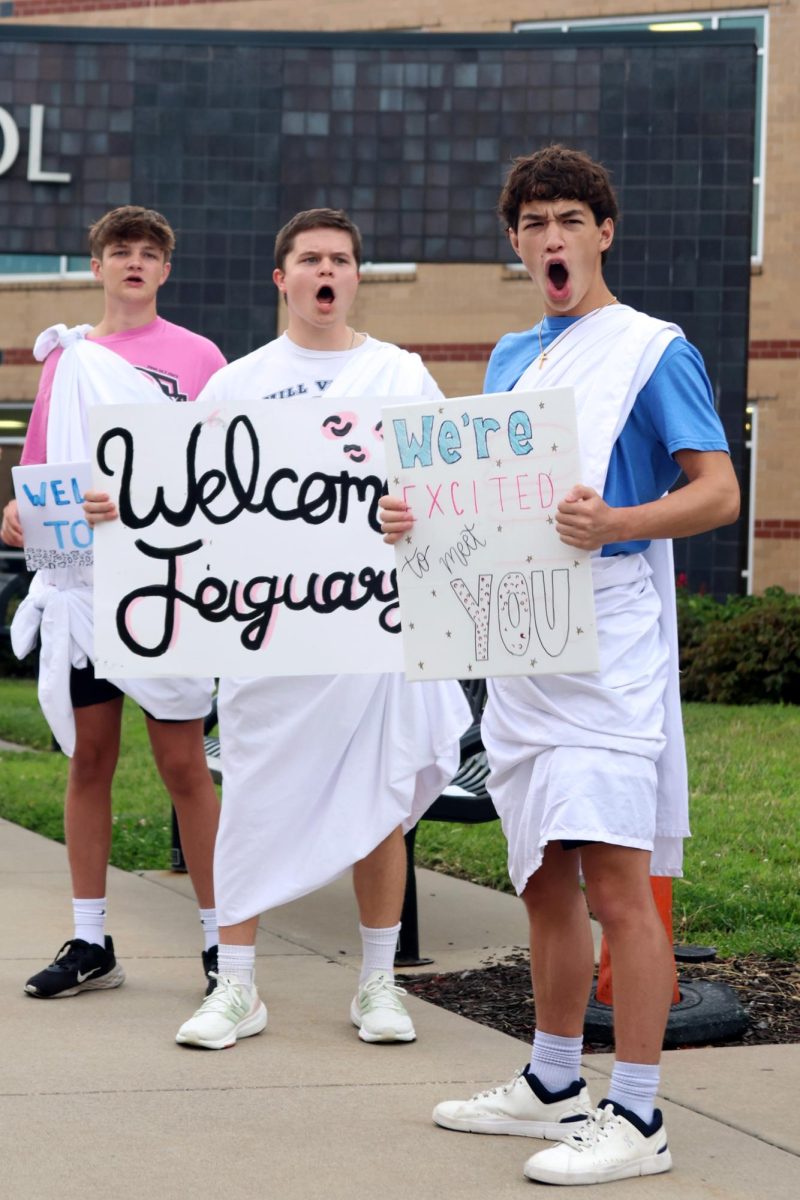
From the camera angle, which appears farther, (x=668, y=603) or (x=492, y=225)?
(x=492, y=225)

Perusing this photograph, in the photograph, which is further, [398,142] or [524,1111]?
[398,142]

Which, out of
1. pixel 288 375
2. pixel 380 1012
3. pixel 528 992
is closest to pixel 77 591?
pixel 288 375

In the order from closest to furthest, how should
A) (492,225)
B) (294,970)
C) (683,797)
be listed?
(683,797)
(294,970)
(492,225)

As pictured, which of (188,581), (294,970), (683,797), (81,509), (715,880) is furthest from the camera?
(715,880)

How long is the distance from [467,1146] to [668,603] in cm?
122

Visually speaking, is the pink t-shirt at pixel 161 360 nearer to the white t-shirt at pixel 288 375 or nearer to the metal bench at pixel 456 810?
the white t-shirt at pixel 288 375

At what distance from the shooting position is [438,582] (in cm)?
373

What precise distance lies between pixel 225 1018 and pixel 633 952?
1.39m

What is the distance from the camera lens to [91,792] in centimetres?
511

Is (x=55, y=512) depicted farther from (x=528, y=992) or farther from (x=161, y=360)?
(x=528, y=992)

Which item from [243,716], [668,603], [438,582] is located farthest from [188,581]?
[668,603]

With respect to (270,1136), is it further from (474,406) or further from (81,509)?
(81,509)

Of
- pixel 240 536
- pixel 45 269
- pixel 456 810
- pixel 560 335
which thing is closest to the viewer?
pixel 560 335

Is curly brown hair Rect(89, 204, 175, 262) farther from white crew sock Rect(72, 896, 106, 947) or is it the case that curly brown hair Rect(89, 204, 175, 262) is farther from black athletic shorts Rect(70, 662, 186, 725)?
white crew sock Rect(72, 896, 106, 947)
